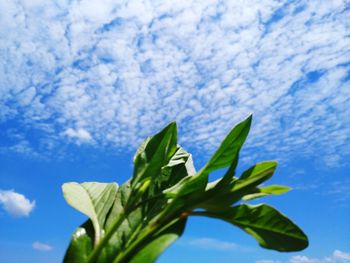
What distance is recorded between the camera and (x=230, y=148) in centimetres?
140

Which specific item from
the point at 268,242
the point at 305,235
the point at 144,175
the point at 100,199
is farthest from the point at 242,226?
the point at 100,199

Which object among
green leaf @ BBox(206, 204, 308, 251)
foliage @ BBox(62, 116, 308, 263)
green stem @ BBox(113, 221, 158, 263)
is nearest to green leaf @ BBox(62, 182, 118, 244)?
foliage @ BBox(62, 116, 308, 263)

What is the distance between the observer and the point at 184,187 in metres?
1.26

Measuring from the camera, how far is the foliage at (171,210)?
4.04 ft

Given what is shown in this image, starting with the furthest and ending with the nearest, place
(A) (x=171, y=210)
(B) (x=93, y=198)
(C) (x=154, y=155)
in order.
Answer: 1. (B) (x=93, y=198)
2. (C) (x=154, y=155)
3. (A) (x=171, y=210)

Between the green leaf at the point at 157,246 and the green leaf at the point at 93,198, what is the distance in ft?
0.80

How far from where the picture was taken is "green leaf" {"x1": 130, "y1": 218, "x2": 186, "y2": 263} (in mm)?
1096

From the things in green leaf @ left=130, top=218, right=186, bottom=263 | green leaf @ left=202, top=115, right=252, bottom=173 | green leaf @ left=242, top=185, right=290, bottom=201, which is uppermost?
green leaf @ left=202, top=115, right=252, bottom=173

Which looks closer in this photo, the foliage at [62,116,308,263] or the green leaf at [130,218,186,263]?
the green leaf at [130,218,186,263]

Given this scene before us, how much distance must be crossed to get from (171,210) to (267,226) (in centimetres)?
35

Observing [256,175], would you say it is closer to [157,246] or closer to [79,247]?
[157,246]

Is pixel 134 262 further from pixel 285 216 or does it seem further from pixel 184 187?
pixel 285 216

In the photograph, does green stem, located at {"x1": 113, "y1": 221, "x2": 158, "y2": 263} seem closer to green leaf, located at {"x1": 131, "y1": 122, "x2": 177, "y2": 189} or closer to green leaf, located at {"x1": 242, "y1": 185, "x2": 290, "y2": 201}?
green leaf, located at {"x1": 131, "y1": 122, "x2": 177, "y2": 189}

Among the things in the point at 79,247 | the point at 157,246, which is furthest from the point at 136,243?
the point at 79,247
